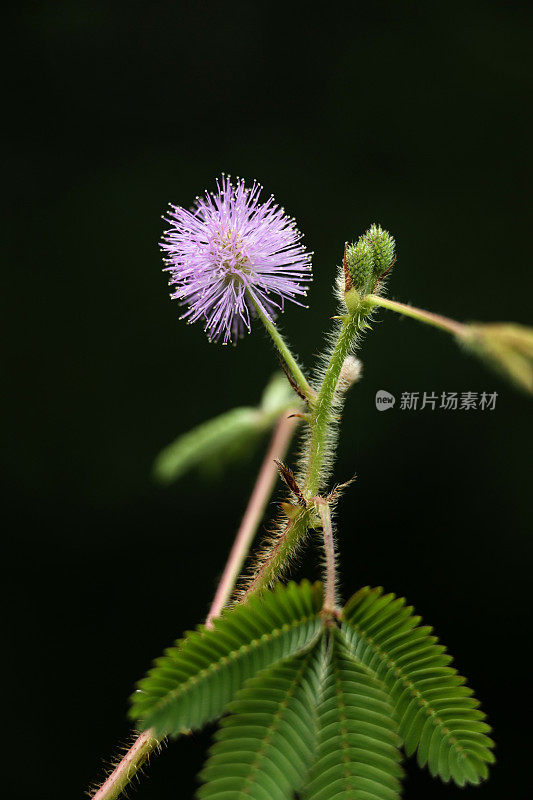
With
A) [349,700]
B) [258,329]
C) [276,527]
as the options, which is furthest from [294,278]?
[349,700]

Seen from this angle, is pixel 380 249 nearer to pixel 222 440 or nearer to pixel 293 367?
pixel 293 367

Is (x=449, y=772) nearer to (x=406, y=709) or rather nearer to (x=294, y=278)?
(x=406, y=709)

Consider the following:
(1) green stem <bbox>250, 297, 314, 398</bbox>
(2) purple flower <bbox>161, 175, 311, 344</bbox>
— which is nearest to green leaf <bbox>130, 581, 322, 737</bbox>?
(1) green stem <bbox>250, 297, 314, 398</bbox>

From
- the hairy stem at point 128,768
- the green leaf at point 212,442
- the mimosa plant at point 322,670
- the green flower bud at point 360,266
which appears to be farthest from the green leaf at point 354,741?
the green leaf at point 212,442

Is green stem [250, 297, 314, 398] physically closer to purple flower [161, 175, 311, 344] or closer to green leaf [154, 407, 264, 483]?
purple flower [161, 175, 311, 344]

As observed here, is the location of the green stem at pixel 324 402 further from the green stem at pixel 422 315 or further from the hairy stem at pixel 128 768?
the hairy stem at pixel 128 768

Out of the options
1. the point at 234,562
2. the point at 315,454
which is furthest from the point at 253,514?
the point at 315,454
